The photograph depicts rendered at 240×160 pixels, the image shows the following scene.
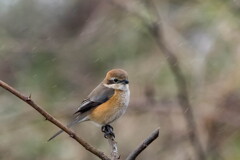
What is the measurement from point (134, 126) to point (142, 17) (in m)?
1.33

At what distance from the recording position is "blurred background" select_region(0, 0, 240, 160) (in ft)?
22.1

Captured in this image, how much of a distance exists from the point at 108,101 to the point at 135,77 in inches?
88.0

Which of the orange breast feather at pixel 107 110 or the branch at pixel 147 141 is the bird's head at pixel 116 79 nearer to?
the orange breast feather at pixel 107 110

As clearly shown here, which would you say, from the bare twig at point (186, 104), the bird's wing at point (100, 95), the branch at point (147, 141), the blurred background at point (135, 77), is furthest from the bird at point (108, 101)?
the branch at point (147, 141)

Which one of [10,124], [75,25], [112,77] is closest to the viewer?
[112,77]

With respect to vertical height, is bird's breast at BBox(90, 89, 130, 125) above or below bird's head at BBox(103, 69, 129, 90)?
below

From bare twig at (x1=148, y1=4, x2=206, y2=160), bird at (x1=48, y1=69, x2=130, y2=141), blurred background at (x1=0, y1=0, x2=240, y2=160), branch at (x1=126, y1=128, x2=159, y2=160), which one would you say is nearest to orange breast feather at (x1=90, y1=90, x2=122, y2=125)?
bird at (x1=48, y1=69, x2=130, y2=141)

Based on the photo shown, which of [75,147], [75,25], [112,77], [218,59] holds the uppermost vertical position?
[75,25]

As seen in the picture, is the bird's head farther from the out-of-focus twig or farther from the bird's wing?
the out-of-focus twig

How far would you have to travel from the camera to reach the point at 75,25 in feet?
29.8

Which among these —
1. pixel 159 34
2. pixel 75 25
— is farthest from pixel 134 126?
pixel 75 25

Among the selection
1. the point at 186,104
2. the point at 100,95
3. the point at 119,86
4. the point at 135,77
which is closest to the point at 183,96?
the point at 186,104

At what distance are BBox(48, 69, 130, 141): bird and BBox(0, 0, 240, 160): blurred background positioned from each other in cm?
130

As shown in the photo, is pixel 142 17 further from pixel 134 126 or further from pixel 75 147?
pixel 75 147
